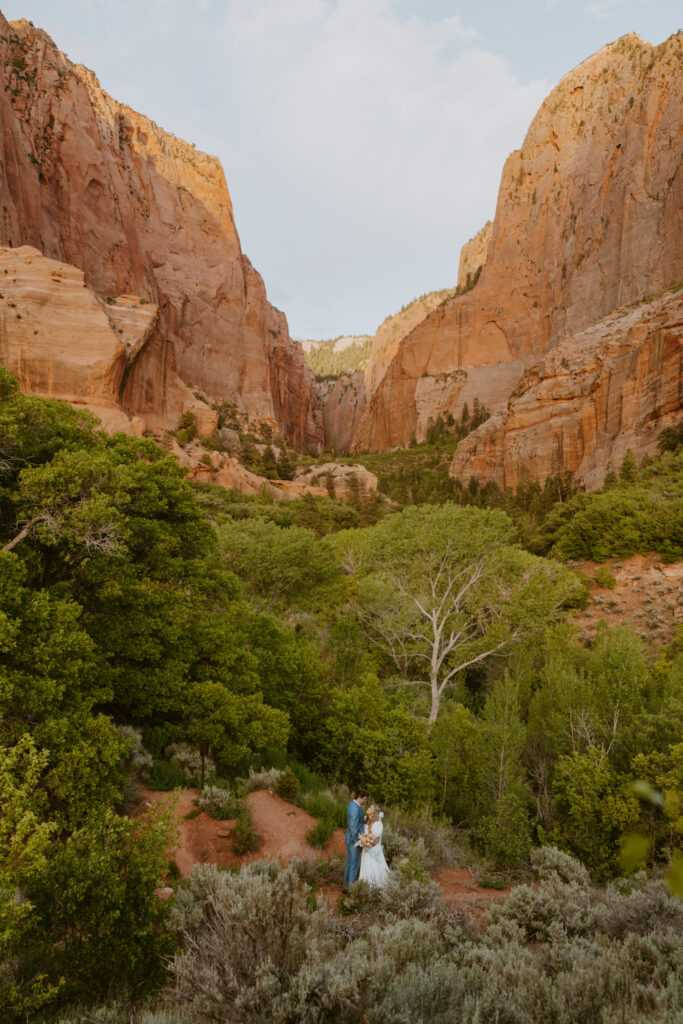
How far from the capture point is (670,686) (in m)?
13.1

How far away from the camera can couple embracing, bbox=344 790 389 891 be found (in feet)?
23.2

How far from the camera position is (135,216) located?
8025 cm

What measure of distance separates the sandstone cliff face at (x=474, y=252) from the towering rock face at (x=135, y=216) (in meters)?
47.0

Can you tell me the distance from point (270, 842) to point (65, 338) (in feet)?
167

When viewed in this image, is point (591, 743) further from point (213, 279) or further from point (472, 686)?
point (213, 279)

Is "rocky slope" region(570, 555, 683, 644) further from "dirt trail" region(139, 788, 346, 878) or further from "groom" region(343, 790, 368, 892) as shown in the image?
"groom" region(343, 790, 368, 892)

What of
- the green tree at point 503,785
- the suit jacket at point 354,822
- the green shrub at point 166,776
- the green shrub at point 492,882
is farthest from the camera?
the green tree at point 503,785

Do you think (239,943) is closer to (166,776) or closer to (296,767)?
(166,776)

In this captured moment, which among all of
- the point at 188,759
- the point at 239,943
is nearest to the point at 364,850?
the point at 239,943

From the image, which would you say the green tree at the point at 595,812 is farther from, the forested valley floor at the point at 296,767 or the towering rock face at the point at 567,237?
the towering rock face at the point at 567,237

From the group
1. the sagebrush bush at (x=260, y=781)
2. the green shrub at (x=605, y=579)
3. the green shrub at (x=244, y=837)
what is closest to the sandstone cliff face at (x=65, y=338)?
the green shrub at (x=605, y=579)

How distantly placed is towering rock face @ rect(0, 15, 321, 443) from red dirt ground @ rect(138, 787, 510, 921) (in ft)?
203

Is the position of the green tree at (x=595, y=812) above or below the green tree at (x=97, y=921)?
below

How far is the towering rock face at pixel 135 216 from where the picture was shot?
6172 cm
